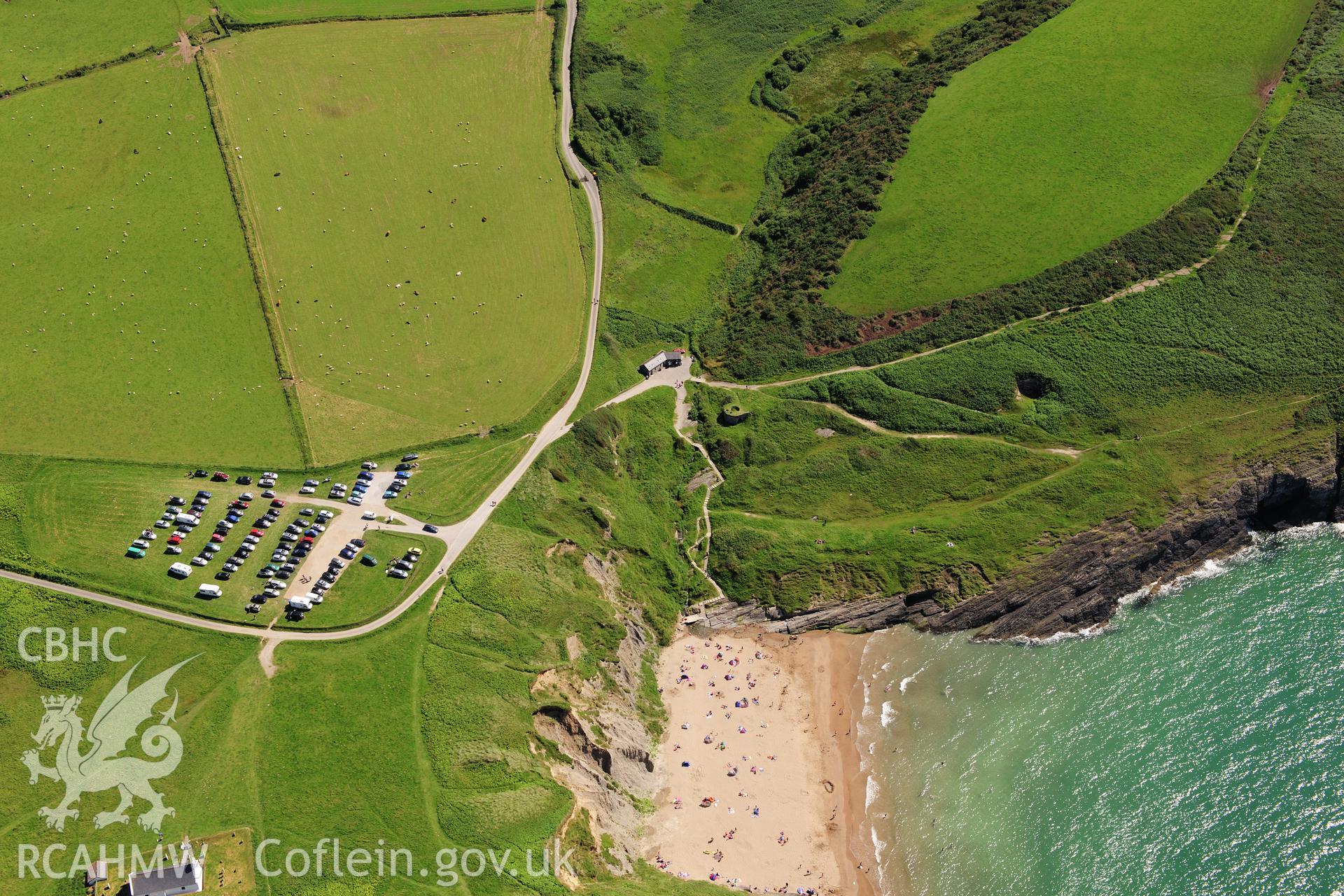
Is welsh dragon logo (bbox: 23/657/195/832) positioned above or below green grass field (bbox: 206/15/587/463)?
below

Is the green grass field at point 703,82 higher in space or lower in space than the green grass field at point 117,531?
higher

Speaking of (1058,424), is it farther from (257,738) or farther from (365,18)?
(365,18)

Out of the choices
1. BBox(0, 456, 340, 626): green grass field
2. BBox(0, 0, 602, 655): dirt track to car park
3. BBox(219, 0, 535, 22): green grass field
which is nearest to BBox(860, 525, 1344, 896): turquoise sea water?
BBox(0, 0, 602, 655): dirt track to car park

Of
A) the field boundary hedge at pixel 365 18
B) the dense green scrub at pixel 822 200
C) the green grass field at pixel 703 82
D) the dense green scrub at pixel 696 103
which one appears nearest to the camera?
the dense green scrub at pixel 822 200

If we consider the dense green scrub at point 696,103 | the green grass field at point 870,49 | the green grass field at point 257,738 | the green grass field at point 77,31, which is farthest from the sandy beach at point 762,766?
the green grass field at point 77,31

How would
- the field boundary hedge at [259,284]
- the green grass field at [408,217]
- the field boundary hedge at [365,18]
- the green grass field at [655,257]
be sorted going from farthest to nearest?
the field boundary hedge at [365,18]
the green grass field at [655,257]
the green grass field at [408,217]
the field boundary hedge at [259,284]

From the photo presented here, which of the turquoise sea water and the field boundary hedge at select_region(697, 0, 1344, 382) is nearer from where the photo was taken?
the turquoise sea water

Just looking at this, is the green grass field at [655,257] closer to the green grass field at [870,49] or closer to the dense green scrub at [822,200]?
the dense green scrub at [822,200]

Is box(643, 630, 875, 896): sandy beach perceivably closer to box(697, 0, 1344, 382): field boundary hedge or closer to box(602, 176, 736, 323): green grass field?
box(697, 0, 1344, 382): field boundary hedge
